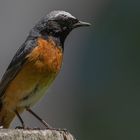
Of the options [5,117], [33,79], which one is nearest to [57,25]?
[33,79]

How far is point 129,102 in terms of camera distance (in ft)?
81.9

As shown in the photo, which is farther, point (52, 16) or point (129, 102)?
point (129, 102)

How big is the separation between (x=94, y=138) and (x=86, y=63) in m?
2.48

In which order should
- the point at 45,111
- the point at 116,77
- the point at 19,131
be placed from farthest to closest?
the point at 116,77
the point at 45,111
the point at 19,131

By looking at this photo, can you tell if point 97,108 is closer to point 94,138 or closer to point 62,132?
point 94,138

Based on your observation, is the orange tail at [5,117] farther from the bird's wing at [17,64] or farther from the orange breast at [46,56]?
the orange breast at [46,56]

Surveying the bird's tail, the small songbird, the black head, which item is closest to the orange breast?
the small songbird

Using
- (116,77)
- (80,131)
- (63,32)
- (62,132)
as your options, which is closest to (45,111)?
(80,131)

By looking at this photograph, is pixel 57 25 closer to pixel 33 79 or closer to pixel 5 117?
pixel 33 79

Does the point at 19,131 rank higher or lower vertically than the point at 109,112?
higher

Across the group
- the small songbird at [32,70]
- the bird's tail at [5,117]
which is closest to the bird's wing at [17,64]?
the small songbird at [32,70]

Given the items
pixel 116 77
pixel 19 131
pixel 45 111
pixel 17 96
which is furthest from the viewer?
pixel 116 77

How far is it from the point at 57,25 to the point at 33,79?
1.05 metres

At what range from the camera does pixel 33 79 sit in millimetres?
15320
